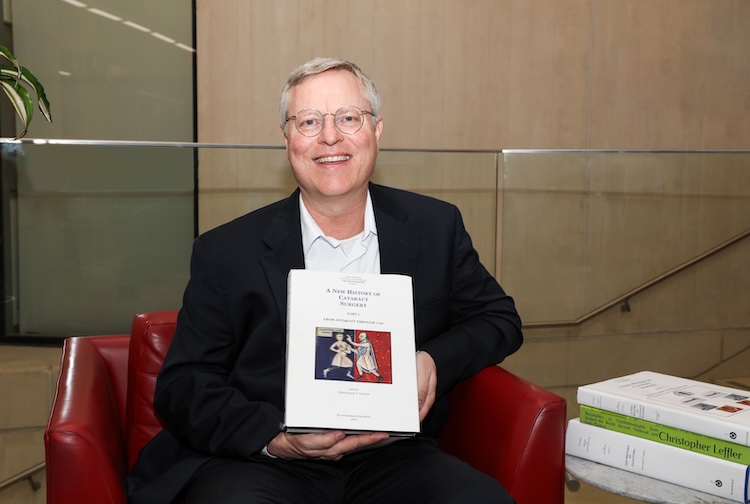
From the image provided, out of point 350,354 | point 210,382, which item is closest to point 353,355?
point 350,354

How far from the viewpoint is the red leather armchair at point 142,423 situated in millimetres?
1564

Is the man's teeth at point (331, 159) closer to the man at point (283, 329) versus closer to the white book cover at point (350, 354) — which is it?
the man at point (283, 329)

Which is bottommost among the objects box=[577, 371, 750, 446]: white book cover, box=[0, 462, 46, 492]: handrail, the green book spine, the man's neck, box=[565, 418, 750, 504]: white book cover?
box=[0, 462, 46, 492]: handrail

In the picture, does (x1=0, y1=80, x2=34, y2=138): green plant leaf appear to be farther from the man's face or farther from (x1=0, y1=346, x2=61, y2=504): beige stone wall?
(x1=0, y1=346, x2=61, y2=504): beige stone wall

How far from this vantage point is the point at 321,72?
190cm

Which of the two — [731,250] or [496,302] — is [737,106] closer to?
[731,250]

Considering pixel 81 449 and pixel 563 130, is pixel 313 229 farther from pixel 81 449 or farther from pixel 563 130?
pixel 563 130

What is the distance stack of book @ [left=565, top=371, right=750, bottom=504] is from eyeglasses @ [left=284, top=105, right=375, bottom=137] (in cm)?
82

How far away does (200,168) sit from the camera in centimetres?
355

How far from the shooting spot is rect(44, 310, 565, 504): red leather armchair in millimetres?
1564

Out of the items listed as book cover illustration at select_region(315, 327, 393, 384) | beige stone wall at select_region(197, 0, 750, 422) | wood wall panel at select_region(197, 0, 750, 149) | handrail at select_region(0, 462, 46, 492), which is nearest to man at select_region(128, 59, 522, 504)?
book cover illustration at select_region(315, 327, 393, 384)

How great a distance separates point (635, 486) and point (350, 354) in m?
0.63

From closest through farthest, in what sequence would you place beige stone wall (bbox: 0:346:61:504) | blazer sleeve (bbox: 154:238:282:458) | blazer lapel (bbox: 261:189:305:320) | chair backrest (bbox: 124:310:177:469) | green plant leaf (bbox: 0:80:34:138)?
1. blazer sleeve (bbox: 154:238:282:458)
2. blazer lapel (bbox: 261:189:305:320)
3. chair backrest (bbox: 124:310:177:469)
4. green plant leaf (bbox: 0:80:34:138)
5. beige stone wall (bbox: 0:346:61:504)

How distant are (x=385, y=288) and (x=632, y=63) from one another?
437cm
